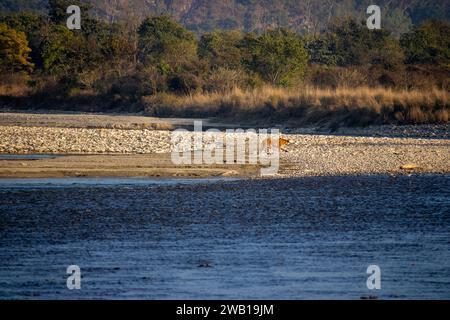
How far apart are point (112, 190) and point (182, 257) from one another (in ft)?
20.4

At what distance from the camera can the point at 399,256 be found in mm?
11359

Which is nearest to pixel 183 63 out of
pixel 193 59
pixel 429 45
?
pixel 193 59

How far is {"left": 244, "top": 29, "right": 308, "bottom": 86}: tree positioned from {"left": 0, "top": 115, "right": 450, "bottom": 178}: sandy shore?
78.2 ft

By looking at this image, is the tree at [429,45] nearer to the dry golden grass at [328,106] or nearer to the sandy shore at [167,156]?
the dry golden grass at [328,106]

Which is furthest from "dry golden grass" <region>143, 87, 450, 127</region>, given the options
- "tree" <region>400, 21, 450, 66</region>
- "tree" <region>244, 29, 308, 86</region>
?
"tree" <region>400, 21, 450, 66</region>

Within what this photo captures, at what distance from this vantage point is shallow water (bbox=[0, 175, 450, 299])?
31.9 feet

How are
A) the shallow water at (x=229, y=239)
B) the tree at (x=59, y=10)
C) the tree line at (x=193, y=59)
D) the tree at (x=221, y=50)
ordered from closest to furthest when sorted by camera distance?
the shallow water at (x=229, y=239) → the tree line at (x=193, y=59) → the tree at (x=221, y=50) → the tree at (x=59, y=10)

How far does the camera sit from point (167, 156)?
2377 cm

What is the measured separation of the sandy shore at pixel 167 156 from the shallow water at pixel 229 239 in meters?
1.89

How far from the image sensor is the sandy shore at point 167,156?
20188mm

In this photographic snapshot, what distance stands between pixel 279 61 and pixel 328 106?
1806 cm

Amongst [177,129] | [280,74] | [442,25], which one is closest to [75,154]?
[177,129]

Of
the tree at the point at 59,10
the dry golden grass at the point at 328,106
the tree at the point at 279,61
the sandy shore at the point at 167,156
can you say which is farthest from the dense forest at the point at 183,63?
the sandy shore at the point at 167,156
